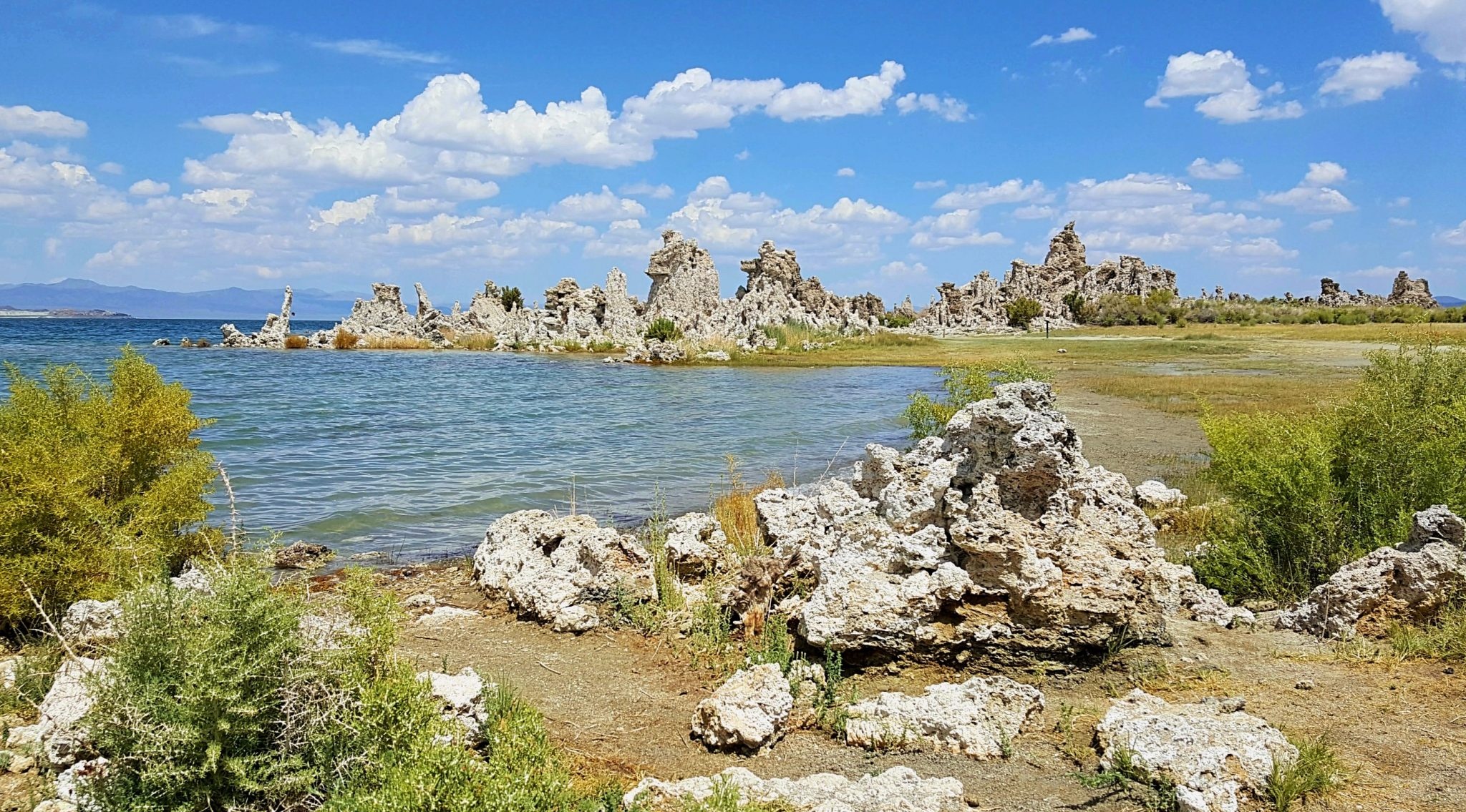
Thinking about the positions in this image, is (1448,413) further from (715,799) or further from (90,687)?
(90,687)

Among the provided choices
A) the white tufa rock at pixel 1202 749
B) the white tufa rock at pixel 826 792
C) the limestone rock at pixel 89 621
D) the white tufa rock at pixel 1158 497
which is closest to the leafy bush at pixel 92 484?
the limestone rock at pixel 89 621

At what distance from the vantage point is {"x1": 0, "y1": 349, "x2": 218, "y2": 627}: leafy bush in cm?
617

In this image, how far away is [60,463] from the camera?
643 centimetres

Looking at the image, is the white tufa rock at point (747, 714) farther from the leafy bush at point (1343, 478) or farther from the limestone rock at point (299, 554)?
the limestone rock at point (299, 554)

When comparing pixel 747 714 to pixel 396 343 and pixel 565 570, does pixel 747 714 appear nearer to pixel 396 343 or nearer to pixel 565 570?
pixel 565 570

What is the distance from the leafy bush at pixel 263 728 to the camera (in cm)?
374

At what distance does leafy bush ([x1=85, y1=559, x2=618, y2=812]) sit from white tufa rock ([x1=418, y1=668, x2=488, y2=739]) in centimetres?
38

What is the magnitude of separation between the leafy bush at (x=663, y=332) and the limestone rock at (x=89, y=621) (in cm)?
4519

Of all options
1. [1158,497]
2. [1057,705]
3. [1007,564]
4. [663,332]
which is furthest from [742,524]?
[663,332]

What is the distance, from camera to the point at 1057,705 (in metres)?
5.49

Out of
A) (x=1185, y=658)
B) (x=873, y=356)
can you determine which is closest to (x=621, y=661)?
(x=1185, y=658)

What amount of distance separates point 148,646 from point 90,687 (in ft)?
1.08

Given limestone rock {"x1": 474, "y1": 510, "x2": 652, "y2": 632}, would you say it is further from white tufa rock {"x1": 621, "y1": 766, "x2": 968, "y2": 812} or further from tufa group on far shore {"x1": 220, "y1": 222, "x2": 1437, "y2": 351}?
tufa group on far shore {"x1": 220, "y1": 222, "x2": 1437, "y2": 351}

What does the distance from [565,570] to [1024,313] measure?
3195 inches
